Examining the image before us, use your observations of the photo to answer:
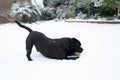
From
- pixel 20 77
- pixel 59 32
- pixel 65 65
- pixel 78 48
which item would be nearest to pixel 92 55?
pixel 78 48

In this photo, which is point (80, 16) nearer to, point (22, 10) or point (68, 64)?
point (22, 10)

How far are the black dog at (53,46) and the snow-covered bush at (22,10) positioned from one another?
6581mm

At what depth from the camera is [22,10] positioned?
39.0 feet

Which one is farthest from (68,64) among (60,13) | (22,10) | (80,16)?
(60,13)

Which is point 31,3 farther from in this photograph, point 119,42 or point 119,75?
point 119,75

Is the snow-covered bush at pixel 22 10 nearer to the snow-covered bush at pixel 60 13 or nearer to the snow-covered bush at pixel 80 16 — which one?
the snow-covered bush at pixel 60 13

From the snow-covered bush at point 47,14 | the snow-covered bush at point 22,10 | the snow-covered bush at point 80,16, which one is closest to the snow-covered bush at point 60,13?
the snow-covered bush at point 47,14

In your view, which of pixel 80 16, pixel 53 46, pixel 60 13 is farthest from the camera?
pixel 60 13

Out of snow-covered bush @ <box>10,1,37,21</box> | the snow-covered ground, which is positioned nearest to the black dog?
the snow-covered ground

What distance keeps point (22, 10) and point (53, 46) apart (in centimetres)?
709

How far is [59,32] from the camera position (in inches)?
337

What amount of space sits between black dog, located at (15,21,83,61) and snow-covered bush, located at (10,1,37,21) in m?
6.58

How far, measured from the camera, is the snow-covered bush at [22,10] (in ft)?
38.7

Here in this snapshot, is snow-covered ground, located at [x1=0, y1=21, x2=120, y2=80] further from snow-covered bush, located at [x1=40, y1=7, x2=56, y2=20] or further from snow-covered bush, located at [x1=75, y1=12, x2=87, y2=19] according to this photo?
snow-covered bush, located at [x1=40, y1=7, x2=56, y2=20]
